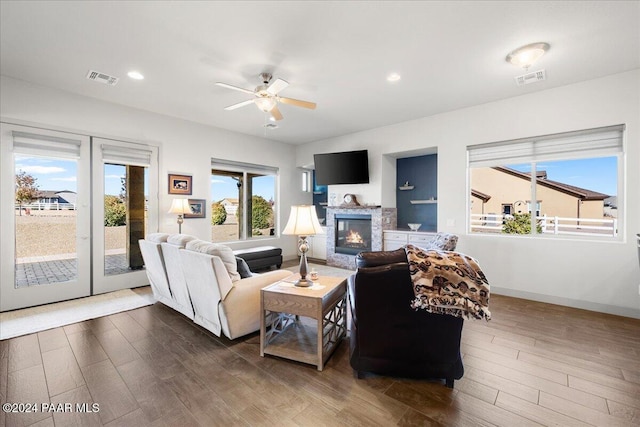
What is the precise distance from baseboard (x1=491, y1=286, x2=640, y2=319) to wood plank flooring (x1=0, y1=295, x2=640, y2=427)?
0.53 meters

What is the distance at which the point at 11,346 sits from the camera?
8.60ft

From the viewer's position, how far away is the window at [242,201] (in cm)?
596

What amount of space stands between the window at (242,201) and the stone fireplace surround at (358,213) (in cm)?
152

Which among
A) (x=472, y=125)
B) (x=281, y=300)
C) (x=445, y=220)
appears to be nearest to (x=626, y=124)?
(x=472, y=125)

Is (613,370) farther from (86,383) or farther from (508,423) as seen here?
(86,383)

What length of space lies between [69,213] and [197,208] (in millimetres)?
1870

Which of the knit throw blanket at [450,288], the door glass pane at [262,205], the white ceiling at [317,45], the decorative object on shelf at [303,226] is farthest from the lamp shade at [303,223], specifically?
the door glass pane at [262,205]

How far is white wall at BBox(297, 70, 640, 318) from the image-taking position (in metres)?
3.36

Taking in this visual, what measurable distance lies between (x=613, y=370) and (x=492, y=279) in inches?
83.0

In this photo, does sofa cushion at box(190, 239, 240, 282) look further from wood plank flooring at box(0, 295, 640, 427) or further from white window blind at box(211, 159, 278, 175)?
white window blind at box(211, 159, 278, 175)

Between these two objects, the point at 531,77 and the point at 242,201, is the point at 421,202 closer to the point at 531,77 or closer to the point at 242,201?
the point at 531,77

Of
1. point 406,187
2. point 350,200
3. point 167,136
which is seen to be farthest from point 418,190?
point 167,136

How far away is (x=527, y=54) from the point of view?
2869mm

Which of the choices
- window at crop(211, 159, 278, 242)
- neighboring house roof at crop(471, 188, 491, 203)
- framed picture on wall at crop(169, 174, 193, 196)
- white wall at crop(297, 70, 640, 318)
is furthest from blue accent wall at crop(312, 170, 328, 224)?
neighboring house roof at crop(471, 188, 491, 203)
